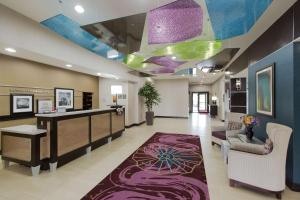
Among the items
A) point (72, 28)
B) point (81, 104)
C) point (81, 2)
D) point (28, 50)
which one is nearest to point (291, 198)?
point (81, 2)

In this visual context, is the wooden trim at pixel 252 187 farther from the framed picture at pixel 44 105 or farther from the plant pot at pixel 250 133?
the framed picture at pixel 44 105

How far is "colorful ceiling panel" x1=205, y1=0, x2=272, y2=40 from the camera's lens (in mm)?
2568

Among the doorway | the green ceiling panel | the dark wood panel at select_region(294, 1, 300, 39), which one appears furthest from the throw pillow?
the doorway

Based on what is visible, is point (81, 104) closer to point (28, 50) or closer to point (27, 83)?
point (27, 83)

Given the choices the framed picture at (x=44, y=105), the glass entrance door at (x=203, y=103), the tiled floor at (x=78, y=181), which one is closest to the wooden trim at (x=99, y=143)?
the tiled floor at (x=78, y=181)

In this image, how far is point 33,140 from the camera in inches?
124

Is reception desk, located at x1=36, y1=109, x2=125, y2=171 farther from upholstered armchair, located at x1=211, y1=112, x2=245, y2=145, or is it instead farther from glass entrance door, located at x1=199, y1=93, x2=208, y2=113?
glass entrance door, located at x1=199, y1=93, x2=208, y2=113

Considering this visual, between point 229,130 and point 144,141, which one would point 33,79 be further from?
point 229,130

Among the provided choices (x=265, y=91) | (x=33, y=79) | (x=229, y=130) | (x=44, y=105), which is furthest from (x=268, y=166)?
(x=33, y=79)

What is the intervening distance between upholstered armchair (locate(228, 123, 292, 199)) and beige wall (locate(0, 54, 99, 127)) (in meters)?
5.94

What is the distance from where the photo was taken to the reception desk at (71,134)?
337 cm

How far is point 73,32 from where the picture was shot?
3703 millimetres

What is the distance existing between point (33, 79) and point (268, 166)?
6587 mm

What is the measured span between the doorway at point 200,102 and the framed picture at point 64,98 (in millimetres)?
13750
